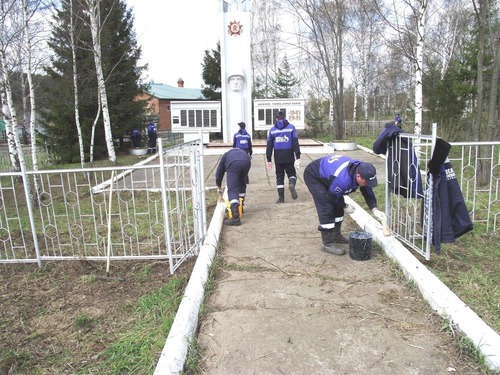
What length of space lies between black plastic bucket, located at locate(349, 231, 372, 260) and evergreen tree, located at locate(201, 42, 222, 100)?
23701 millimetres

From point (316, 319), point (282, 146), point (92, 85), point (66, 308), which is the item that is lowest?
point (66, 308)

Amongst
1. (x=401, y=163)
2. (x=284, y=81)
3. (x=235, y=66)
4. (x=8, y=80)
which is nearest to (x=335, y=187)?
(x=401, y=163)

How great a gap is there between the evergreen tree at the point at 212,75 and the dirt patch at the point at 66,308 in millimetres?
23174

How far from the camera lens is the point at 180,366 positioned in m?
2.52

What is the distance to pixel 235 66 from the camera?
18.8 m

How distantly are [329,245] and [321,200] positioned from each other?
1.85 ft

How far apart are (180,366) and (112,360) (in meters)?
0.70

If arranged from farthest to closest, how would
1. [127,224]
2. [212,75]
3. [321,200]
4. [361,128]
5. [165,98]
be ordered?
[165,98]
[212,75]
[361,128]
[127,224]
[321,200]

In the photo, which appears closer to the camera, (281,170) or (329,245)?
(329,245)

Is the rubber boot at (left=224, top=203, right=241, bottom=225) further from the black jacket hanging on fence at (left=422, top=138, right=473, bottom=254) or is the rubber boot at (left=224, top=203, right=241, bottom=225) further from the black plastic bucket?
the black jacket hanging on fence at (left=422, top=138, right=473, bottom=254)

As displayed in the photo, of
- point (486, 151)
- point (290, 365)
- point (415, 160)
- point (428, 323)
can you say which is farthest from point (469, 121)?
point (290, 365)

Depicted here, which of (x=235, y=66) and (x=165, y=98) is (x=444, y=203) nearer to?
(x=235, y=66)

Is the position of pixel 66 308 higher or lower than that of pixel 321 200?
lower

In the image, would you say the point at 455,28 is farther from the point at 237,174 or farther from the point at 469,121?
the point at 237,174
